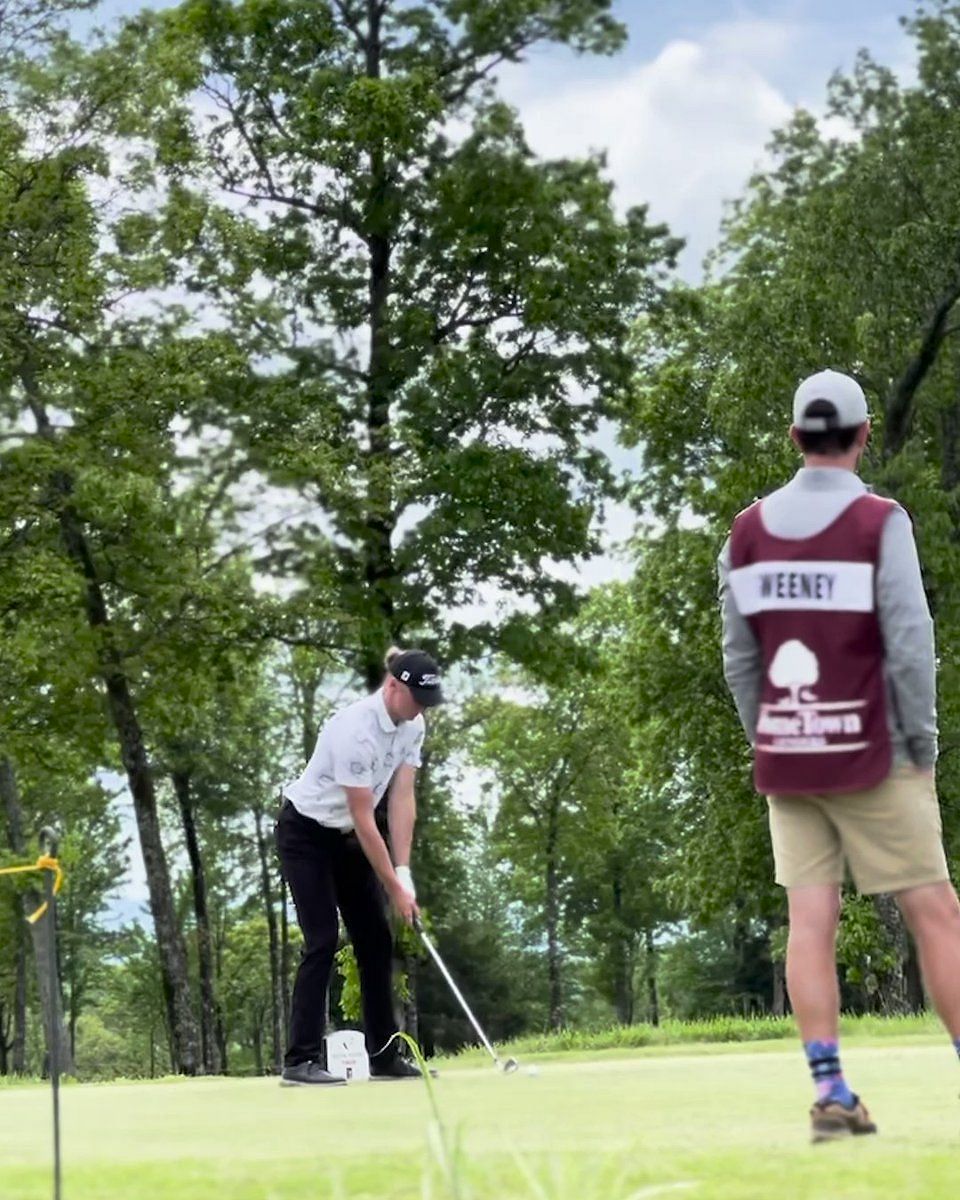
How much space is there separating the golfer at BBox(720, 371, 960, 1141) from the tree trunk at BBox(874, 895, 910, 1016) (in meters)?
25.1

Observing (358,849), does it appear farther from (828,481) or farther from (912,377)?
(912,377)

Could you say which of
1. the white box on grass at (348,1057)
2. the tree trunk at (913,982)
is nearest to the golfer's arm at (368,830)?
the white box on grass at (348,1057)

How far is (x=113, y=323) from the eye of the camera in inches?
1043

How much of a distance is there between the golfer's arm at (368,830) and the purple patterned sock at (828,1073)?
4.13 m

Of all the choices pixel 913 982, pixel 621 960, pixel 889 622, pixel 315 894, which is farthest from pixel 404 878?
pixel 621 960

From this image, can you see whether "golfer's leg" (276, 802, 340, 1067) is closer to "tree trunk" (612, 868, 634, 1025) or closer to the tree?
the tree

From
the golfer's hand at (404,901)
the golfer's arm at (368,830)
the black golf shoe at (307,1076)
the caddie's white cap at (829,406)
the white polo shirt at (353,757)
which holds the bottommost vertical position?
the black golf shoe at (307,1076)

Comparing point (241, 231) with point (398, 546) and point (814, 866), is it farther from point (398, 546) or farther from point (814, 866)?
point (814, 866)

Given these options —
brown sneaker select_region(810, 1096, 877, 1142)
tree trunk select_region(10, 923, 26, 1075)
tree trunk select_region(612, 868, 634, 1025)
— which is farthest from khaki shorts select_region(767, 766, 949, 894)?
tree trunk select_region(612, 868, 634, 1025)

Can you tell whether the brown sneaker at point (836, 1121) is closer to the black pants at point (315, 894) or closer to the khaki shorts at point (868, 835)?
the khaki shorts at point (868, 835)

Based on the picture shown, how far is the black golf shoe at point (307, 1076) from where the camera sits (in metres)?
9.88

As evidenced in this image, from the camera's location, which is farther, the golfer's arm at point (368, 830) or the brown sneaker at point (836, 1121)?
the golfer's arm at point (368, 830)

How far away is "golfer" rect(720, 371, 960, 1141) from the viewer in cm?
548

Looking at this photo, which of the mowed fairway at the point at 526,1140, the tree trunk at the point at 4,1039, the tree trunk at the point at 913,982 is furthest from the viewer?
the tree trunk at the point at 4,1039
